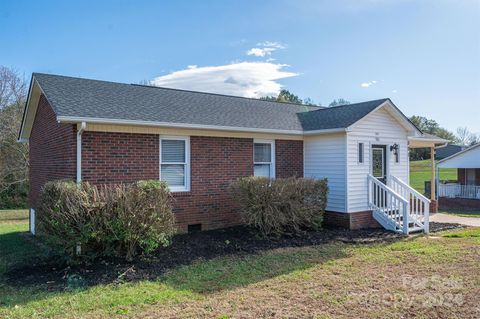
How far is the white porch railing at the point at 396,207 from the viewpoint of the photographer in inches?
445

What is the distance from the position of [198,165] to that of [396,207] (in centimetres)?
618

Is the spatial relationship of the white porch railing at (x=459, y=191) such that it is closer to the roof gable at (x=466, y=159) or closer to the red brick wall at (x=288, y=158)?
the roof gable at (x=466, y=159)

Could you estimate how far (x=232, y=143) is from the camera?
38.5 ft

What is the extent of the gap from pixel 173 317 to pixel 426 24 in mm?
11191

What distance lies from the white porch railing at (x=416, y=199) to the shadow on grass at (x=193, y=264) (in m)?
1.57

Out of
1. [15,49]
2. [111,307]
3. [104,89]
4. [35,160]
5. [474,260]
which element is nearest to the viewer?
[111,307]

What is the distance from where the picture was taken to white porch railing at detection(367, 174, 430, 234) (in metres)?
11.3

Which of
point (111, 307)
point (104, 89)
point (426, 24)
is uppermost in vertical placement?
point (426, 24)

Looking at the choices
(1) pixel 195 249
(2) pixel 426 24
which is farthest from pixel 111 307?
(2) pixel 426 24

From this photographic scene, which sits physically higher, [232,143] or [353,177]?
[232,143]

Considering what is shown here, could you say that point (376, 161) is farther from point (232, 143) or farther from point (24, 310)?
point (24, 310)

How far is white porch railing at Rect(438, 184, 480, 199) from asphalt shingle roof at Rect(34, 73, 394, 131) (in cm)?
1411

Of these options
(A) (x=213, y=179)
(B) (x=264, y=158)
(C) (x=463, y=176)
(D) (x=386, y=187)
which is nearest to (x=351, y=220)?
(D) (x=386, y=187)

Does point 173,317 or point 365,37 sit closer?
point 173,317
